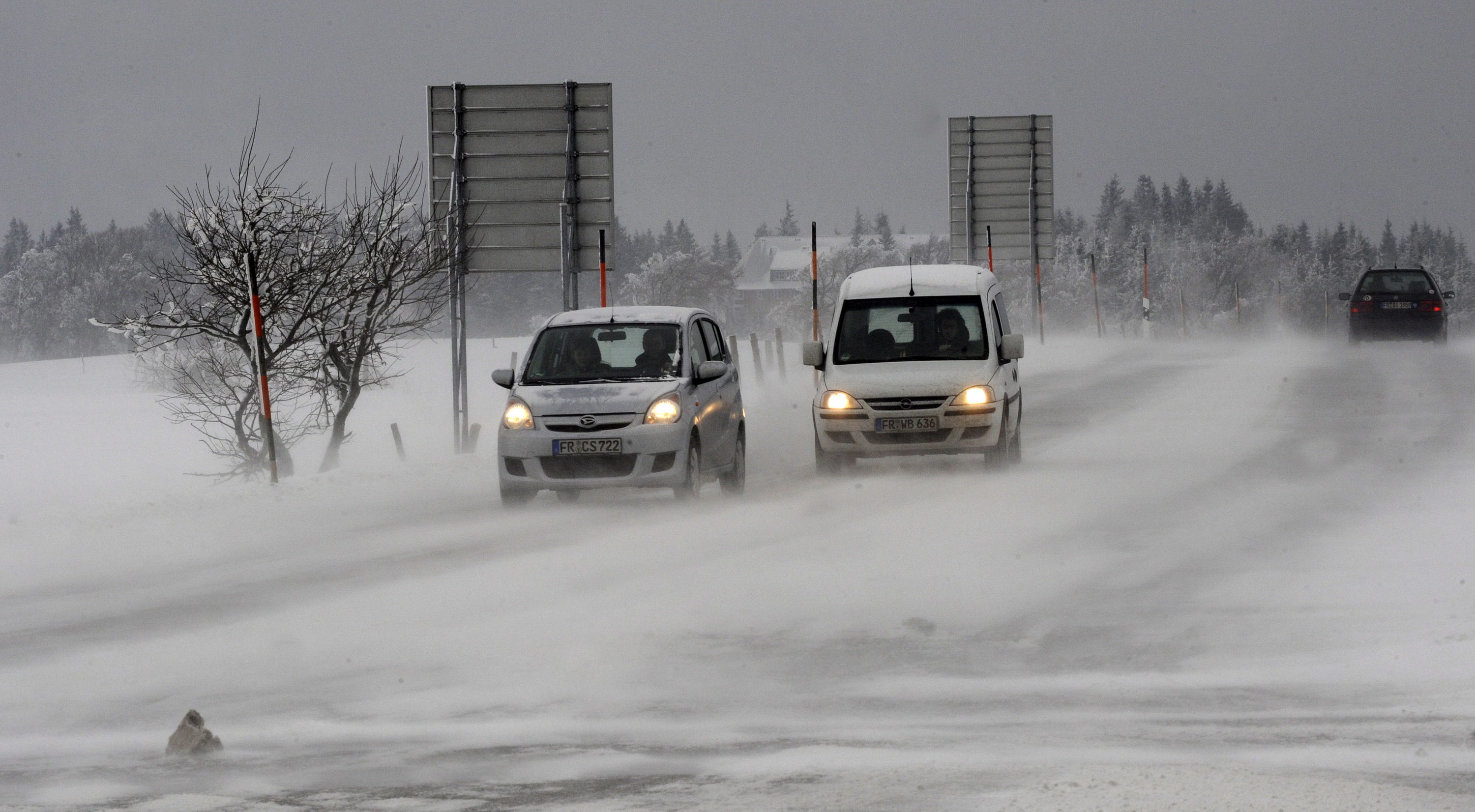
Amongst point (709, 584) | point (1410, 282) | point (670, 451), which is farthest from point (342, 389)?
point (1410, 282)

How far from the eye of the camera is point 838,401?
1636 centimetres

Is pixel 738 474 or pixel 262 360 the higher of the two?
pixel 262 360

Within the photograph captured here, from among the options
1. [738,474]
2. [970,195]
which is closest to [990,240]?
[970,195]

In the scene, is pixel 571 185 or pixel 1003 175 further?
pixel 1003 175

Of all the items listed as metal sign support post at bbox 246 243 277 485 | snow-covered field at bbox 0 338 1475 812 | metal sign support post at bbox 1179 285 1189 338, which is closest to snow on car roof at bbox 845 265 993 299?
snow-covered field at bbox 0 338 1475 812

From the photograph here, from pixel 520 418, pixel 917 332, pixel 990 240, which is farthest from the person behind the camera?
pixel 990 240

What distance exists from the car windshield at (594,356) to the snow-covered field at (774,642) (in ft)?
3.76

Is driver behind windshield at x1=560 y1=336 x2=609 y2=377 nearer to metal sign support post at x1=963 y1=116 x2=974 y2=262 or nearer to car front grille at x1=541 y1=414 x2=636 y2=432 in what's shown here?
car front grille at x1=541 y1=414 x2=636 y2=432

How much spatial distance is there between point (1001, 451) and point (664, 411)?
3.71 meters

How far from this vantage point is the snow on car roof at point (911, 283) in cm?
1711

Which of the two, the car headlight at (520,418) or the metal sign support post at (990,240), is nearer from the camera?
the car headlight at (520,418)

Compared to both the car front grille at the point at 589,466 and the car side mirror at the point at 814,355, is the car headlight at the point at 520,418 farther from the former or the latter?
the car side mirror at the point at 814,355

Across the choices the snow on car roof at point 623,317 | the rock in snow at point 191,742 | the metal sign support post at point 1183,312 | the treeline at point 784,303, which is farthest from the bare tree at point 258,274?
the treeline at point 784,303

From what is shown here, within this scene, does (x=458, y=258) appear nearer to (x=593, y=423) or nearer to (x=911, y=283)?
(x=911, y=283)
